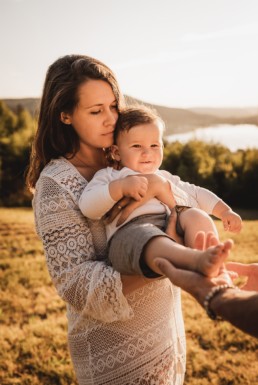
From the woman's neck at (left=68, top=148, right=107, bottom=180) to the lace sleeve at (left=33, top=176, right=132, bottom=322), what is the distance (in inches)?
11.8

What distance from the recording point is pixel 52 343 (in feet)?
17.6

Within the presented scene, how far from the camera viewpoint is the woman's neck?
246 cm

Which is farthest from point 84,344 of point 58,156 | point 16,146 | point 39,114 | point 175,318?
point 16,146

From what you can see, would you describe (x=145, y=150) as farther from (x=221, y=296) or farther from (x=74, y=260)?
(x=221, y=296)

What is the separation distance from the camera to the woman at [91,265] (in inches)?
77.4

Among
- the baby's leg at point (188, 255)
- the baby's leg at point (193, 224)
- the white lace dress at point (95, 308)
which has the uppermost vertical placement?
the baby's leg at point (188, 255)

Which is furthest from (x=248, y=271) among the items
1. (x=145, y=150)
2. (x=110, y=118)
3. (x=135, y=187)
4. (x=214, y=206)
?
(x=110, y=118)

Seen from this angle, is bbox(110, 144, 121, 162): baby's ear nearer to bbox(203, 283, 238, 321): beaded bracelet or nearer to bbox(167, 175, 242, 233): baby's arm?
bbox(167, 175, 242, 233): baby's arm

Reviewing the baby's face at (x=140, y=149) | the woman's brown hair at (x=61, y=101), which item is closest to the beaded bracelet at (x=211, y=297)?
the baby's face at (x=140, y=149)

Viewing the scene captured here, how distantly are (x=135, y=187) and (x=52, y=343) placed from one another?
13.4ft

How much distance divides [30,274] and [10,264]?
0.94 meters

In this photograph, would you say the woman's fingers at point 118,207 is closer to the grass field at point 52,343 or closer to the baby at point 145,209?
the baby at point 145,209

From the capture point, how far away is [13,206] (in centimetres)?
2675

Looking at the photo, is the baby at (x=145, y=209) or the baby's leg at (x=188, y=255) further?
the baby at (x=145, y=209)
